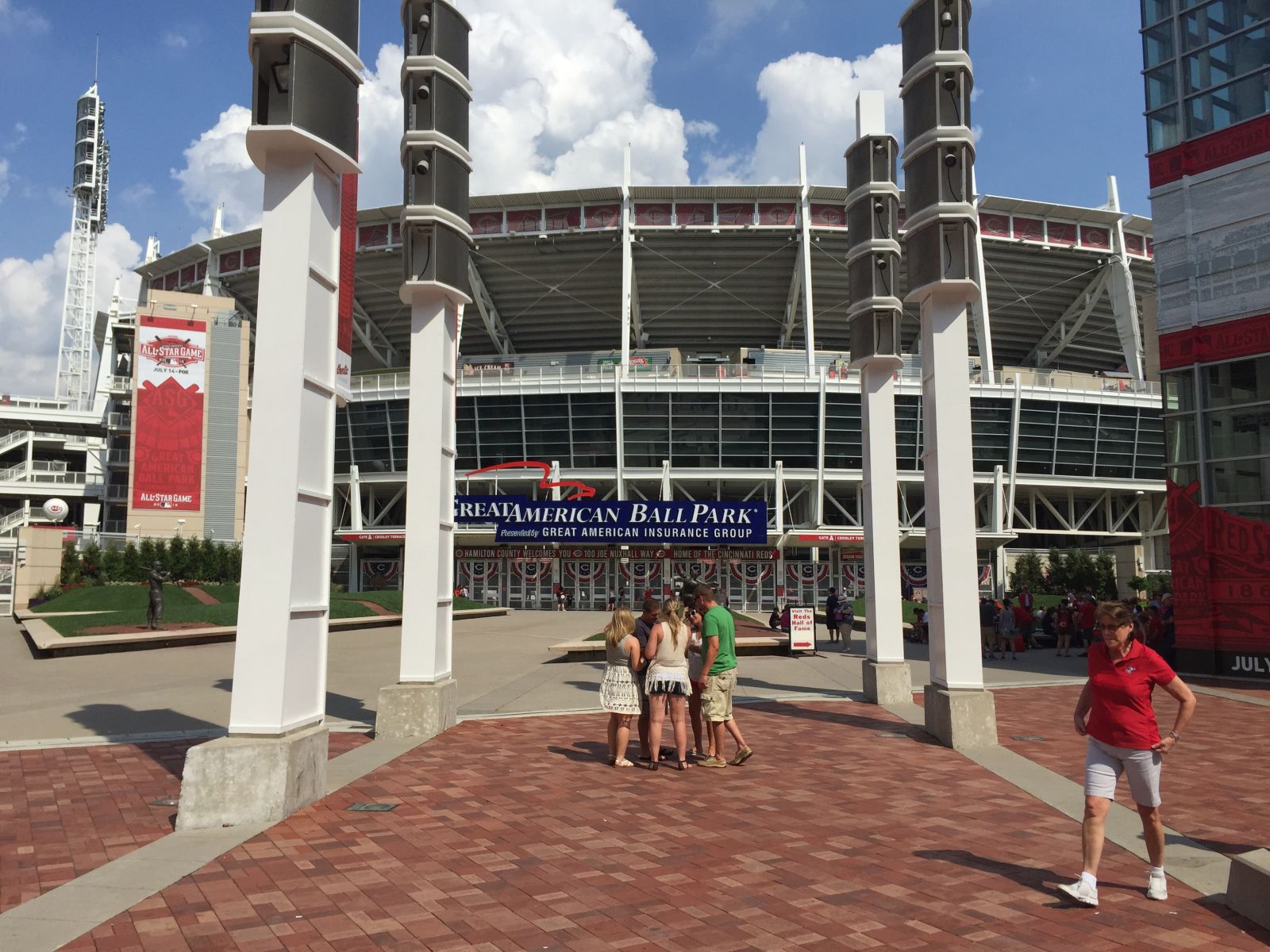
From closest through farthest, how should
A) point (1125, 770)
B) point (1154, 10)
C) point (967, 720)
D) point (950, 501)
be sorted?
point (1125, 770), point (967, 720), point (950, 501), point (1154, 10)

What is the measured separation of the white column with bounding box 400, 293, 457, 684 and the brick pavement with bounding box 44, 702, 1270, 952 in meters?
1.96

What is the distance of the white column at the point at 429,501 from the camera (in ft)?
32.9

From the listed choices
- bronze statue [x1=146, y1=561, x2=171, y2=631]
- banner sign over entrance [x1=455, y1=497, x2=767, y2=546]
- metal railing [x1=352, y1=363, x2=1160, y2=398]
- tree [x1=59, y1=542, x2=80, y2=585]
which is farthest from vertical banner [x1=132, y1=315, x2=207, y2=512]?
bronze statue [x1=146, y1=561, x2=171, y2=631]

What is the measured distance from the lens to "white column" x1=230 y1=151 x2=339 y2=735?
6.66 metres

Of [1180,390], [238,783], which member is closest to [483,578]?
[1180,390]

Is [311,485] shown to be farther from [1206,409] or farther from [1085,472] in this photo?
[1085,472]

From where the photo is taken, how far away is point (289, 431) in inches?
269

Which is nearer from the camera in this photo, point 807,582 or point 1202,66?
point 1202,66

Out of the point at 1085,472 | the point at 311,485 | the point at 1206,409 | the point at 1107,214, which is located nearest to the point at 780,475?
the point at 1085,472

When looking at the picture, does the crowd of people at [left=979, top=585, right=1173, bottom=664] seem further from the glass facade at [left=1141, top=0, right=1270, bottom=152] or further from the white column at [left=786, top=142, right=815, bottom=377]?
the white column at [left=786, top=142, right=815, bottom=377]

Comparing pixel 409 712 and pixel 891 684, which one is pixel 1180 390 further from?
pixel 409 712

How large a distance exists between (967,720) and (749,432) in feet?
126

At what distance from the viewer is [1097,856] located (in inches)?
193

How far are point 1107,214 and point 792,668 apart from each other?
43.7 metres
